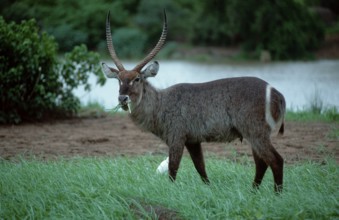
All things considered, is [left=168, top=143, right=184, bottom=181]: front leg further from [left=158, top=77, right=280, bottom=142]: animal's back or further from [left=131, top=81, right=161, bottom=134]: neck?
[left=131, top=81, right=161, bottom=134]: neck

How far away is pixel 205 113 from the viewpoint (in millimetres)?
5641

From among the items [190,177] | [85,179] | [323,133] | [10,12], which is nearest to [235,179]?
[190,177]

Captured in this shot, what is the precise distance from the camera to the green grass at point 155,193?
14.9 feet

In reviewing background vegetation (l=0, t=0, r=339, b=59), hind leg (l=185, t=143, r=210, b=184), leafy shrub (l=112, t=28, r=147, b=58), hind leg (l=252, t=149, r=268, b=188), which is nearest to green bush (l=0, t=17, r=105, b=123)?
background vegetation (l=0, t=0, r=339, b=59)

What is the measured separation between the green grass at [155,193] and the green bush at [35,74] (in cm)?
336

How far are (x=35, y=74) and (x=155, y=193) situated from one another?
17.4ft

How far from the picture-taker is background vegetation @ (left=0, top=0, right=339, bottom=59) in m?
15.7

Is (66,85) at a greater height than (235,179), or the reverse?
(66,85)

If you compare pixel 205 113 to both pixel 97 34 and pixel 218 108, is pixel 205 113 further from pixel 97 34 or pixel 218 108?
pixel 97 34

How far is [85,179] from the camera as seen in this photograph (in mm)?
5539

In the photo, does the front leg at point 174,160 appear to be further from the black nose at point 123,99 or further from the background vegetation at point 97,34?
the background vegetation at point 97,34

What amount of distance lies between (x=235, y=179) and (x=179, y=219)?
50.6 inches

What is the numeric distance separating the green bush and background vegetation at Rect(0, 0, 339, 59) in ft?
13.1

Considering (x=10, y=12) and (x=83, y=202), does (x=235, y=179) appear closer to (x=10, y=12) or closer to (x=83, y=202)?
(x=83, y=202)
